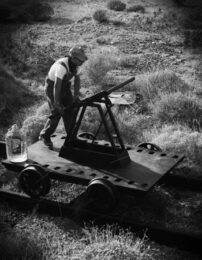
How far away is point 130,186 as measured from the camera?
7.04m

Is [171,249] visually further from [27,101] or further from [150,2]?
[150,2]

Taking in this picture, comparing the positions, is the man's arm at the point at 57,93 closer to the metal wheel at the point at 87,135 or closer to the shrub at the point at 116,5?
the metal wheel at the point at 87,135

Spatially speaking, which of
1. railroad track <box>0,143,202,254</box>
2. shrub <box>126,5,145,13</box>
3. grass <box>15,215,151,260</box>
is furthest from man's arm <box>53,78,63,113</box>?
shrub <box>126,5,145,13</box>

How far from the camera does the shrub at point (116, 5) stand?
2200cm

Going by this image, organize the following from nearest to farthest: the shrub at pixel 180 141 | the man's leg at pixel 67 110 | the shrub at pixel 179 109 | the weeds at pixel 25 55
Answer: the man's leg at pixel 67 110 < the shrub at pixel 180 141 < the shrub at pixel 179 109 < the weeds at pixel 25 55

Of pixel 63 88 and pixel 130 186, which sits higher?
pixel 63 88

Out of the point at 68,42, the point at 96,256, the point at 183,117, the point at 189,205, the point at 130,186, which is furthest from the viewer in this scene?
the point at 68,42

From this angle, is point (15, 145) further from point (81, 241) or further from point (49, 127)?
point (81, 241)

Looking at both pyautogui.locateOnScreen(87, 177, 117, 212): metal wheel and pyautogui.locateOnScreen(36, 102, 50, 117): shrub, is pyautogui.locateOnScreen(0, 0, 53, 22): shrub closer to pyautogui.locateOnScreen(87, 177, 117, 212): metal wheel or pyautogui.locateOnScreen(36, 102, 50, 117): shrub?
pyautogui.locateOnScreen(36, 102, 50, 117): shrub

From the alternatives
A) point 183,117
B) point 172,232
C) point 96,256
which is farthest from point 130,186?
point 183,117

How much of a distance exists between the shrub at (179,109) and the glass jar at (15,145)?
344cm

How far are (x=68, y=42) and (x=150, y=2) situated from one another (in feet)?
22.4

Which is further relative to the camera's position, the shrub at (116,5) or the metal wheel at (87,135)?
the shrub at (116,5)

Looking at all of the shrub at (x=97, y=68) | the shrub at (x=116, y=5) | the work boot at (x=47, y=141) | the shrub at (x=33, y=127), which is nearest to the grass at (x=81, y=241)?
the work boot at (x=47, y=141)
